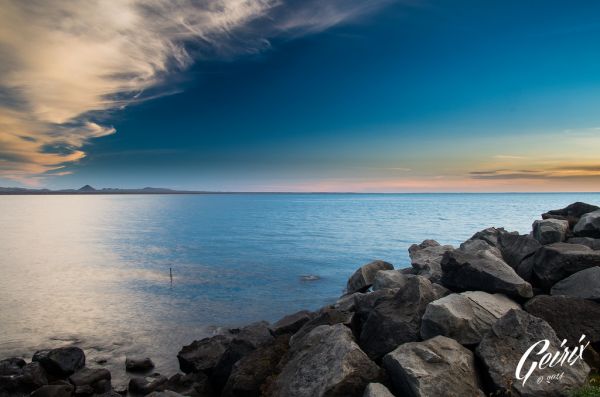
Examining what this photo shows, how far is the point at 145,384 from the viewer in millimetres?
16812

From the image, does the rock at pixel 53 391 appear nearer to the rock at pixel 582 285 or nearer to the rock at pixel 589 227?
the rock at pixel 582 285

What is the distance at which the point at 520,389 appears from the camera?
32.0 feet

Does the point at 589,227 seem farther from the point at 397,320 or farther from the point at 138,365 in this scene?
the point at 138,365

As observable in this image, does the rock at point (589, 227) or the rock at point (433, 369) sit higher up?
the rock at point (589, 227)

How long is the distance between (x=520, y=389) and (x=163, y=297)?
92.9ft

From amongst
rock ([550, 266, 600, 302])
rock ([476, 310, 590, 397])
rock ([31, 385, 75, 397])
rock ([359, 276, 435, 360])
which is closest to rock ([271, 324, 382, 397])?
rock ([359, 276, 435, 360])

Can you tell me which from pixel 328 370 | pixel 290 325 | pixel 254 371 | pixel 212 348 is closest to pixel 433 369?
pixel 328 370

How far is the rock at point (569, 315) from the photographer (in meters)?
11.7

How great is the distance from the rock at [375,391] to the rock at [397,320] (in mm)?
2654

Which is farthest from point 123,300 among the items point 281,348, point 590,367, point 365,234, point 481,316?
point 365,234

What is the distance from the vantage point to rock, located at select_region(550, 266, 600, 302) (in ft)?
43.1

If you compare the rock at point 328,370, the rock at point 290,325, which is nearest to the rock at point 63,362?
the rock at point 290,325

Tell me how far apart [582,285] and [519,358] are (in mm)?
5100

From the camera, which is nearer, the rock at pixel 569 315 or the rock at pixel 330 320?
the rock at pixel 569 315
